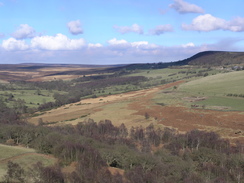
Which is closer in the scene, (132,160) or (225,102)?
(132,160)

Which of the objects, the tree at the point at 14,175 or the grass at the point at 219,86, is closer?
the tree at the point at 14,175

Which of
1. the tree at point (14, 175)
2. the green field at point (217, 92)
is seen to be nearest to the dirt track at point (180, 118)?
the green field at point (217, 92)

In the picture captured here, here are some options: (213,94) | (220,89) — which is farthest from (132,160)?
(220,89)

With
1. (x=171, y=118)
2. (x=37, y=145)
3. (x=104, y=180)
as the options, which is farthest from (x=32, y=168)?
(x=171, y=118)

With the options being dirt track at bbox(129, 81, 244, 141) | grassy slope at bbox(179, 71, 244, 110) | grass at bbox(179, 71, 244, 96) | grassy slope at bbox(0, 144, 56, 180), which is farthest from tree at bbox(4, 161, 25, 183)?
grass at bbox(179, 71, 244, 96)

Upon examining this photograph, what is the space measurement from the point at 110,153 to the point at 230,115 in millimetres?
53076

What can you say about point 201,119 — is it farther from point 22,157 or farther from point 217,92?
point 22,157

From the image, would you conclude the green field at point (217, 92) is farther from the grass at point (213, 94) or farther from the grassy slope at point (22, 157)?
the grassy slope at point (22, 157)

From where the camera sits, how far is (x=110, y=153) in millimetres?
37844

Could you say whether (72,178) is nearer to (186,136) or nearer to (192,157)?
(192,157)

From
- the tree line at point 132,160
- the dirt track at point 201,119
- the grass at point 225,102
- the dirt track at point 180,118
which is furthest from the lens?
the grass at point 225,102

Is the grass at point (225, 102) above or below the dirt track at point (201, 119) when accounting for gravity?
above

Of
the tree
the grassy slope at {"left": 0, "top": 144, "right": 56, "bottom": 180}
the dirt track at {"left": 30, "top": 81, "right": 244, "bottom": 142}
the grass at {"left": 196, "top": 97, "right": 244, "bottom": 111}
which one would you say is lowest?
the dirt track at {"left": 30, "top": 81, "right": 244, "bottom": 142}

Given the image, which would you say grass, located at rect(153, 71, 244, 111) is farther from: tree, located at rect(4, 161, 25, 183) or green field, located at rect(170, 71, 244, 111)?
tree, located at rect(4, 161, 25, 183)
